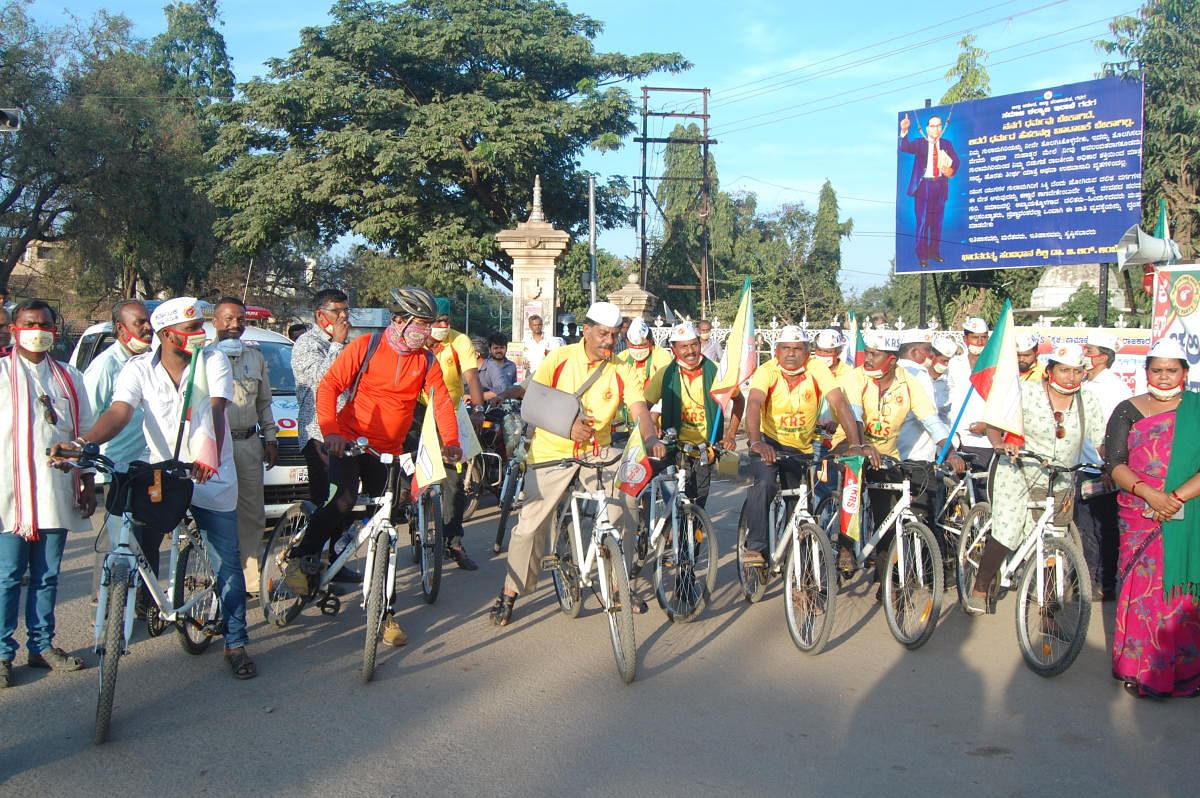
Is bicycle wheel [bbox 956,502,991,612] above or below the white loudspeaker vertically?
below

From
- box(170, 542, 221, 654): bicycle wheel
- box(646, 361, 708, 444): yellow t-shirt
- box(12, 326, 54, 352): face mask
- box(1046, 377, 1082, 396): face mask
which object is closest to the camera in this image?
box(12, 326, 54, 352): face mask

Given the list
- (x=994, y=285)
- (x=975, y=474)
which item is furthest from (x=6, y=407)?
(x=994, y=285)

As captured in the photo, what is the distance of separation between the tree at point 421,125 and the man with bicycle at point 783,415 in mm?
23399

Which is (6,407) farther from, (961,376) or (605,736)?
(961,376)

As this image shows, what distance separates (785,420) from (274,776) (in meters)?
3.94

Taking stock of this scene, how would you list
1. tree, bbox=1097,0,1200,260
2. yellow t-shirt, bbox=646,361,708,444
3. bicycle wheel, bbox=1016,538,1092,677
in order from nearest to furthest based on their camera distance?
bicycle wheel, bbox=1016,538,1092,677, yellow t-shirt, bbox=646,361,708,444, tree, bbox=1097,0,1200,260

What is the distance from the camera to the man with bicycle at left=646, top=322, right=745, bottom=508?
722 cm

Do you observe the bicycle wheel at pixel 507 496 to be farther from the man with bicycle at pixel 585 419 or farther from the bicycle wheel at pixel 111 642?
the bicycle wheel at pixel 111 642

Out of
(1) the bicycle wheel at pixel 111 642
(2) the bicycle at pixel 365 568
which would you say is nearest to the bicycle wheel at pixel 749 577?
(2) the bicycle at pixel 365 568

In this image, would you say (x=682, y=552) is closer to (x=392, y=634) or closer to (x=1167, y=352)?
(x=392, y=634)

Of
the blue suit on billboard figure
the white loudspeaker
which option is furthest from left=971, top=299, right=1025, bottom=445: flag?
the blue suit on billboard figure

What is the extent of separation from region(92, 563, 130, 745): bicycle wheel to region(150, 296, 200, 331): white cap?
1183 millimetres

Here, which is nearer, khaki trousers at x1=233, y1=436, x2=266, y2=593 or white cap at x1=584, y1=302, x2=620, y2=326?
white cap at x1=584, y1=302, x2=620, y2=326

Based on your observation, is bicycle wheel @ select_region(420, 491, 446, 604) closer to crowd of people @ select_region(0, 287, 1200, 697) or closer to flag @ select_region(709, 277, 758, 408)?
crowd of people @ select_region(0, 287, 1200, 697)
